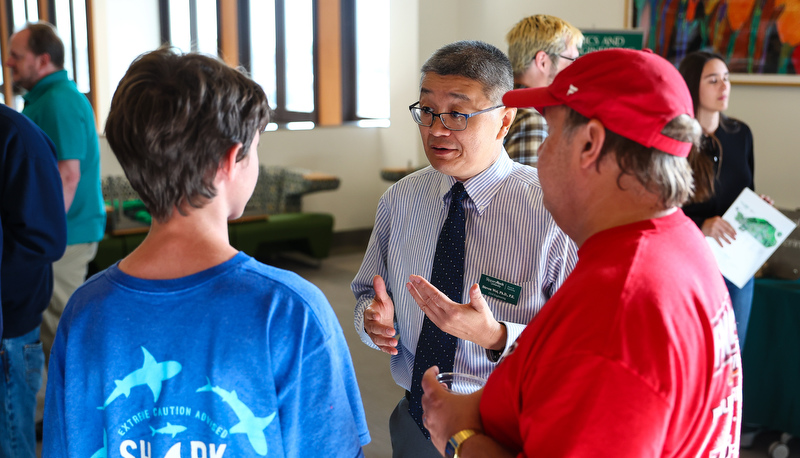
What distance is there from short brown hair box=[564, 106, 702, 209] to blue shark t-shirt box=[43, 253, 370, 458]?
0.45m

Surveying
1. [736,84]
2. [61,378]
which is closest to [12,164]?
[61,378]

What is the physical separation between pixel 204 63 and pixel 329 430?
0.54 meters

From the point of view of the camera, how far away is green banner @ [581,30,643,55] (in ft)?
14.1

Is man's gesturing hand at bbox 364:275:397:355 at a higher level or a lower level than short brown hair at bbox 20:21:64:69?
lower

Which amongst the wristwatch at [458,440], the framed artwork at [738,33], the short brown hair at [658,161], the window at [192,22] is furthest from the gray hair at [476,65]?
the window at [192,22]

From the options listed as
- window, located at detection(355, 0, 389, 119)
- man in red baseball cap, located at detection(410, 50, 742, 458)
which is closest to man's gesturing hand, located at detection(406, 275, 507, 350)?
man in red baseball cap, located at detection(410, 50, 742, 458)

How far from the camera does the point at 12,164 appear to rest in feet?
7.11

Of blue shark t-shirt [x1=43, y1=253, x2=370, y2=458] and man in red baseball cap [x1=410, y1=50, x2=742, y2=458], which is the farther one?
blue shark t-shirt [x1=43, y1=253, x2=370, y2=458]

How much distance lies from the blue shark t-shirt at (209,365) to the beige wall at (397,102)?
455 centimetres

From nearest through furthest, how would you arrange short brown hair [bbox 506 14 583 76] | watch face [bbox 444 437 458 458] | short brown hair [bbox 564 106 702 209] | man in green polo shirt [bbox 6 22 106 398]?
short brown hair [bbox 564 106 702 209]
watch face [bbox 444 437 458 458]
short brown hair [bbox 506 14 583 76]
man in green polo shirt [bbox 6 22 106 398]

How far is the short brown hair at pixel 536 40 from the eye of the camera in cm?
258

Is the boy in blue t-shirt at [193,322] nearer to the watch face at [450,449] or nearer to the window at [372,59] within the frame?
the watch face at [450,449]

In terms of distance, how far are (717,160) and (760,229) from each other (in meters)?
0.36

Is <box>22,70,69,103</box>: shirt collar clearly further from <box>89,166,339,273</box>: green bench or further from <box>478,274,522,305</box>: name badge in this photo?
<box>478,274,522,305</box>: name badge
